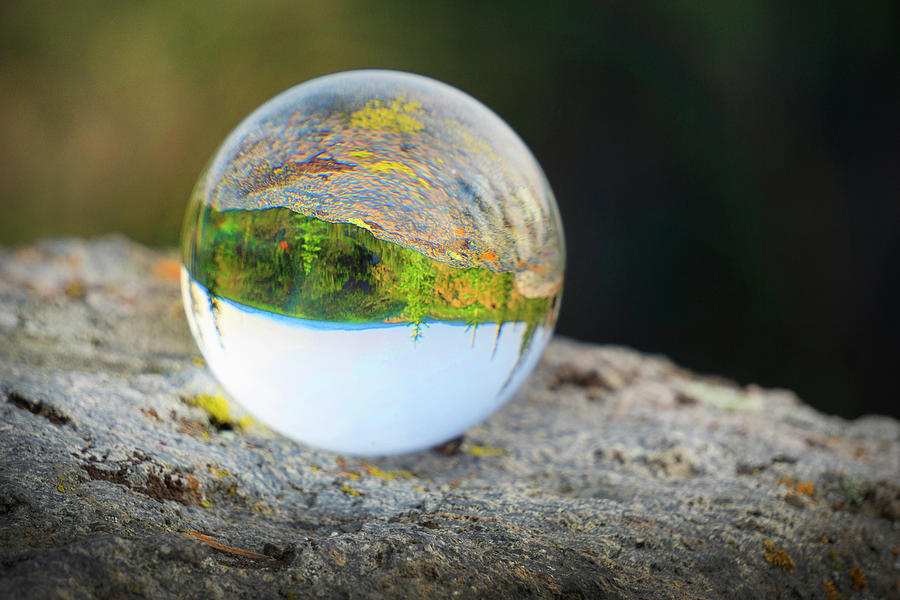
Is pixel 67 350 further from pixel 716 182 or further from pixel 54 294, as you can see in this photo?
pixel 716 182

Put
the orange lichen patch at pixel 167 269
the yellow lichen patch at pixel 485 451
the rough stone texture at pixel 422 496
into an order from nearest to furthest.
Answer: the rough stone texture at pixel 422 496, the yellow lichen patch at pixel 485 451, the orange lichen patch at pixel 167 269

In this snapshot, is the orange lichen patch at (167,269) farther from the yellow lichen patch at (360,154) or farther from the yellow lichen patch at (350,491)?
the yellow lichen patch at (360,154)

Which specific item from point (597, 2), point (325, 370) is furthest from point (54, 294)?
point (597, 2)

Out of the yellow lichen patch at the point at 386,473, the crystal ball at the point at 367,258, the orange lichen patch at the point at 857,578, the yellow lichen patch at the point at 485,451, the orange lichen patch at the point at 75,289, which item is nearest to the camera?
the crystal ball at the point at 367,258

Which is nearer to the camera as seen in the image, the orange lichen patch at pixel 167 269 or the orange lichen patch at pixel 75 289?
the orange lichen patch at pixel 75 289

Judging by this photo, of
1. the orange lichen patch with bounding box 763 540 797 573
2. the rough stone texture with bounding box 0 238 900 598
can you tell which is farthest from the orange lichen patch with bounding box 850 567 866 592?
the orange lichen patch with bounding box 763 540 797 573

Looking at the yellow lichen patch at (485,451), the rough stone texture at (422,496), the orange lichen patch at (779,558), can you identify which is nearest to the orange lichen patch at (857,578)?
the rough stone texture at (422,496)

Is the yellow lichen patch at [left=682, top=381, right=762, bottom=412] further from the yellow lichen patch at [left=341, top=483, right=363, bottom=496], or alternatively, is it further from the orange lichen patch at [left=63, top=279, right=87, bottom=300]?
the orange lichen patch at [left=63, top=279, right=87, bottom=300]

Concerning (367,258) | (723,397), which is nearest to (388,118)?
(367,258)
